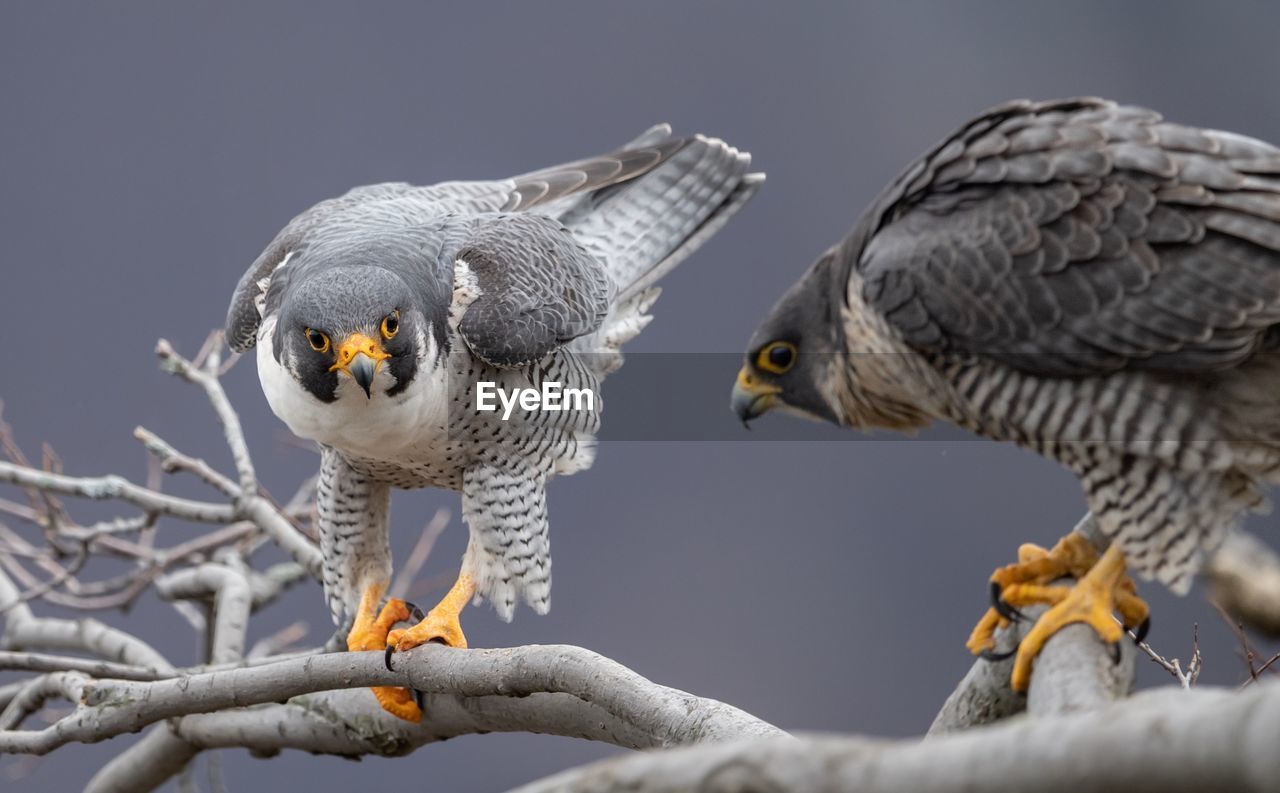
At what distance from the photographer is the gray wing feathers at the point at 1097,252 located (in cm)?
194

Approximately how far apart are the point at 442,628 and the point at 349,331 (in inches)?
26.3

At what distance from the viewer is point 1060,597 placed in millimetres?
1982

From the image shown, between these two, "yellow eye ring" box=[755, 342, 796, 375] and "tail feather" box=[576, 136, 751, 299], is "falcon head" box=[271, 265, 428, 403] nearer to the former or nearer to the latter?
"yellow eye ring" box=[755, 342, 796, 375]

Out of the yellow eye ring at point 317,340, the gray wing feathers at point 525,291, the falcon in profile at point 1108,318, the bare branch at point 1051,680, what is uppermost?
the gray wing feathers at point 525,291

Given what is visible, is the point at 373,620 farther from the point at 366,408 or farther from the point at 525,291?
the point at 525,291

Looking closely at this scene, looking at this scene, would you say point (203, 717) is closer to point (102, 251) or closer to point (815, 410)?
point (815, 410)

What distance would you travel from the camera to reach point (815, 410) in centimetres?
251

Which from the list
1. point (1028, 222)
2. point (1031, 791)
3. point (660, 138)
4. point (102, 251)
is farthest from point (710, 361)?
point (1031, 791)

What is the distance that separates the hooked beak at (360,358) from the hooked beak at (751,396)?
65cm

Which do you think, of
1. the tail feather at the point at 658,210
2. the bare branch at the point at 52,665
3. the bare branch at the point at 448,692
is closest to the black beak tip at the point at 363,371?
the bare branch at the point at 448,692

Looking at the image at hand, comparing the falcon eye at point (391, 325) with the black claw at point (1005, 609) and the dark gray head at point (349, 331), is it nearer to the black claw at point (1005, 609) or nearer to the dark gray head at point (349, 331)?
the dark gray head at point (349, 331)
